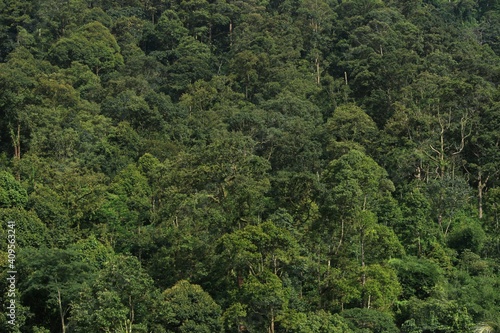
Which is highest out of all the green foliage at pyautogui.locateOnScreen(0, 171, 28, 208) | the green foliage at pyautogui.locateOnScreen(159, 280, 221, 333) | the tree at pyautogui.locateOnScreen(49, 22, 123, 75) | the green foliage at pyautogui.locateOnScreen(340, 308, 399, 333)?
the tree at pyautogui.locateOnScreen(49, 22, 123, 75)

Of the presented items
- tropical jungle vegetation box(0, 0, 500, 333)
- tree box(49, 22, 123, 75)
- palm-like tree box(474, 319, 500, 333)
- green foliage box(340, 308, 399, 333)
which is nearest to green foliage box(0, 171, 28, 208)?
tropical jungle vegetation box(0, 0, 500, 333)

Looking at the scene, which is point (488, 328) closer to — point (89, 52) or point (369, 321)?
point (369, 321)

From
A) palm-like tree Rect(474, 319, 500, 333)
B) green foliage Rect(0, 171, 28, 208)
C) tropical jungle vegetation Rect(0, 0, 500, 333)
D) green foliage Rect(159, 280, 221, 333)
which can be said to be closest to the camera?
palm-like tree Rect(474, 319, 500, 333)

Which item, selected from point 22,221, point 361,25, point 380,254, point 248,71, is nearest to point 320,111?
point 248,71

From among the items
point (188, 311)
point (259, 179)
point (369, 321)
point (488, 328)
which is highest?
point (259, 179)

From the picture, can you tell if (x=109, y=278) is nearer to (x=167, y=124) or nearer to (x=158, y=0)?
(x=167, y=124)

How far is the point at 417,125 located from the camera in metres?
39.3

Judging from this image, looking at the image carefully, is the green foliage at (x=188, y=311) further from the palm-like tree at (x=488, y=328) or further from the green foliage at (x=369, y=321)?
the palm-like tree at (x=488, y=328)

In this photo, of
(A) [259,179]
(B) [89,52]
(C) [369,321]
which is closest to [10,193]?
(A) [259,179]

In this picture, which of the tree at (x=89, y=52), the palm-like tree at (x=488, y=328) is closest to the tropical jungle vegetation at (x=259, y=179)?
the palm-like tree at (x=488, y=328)

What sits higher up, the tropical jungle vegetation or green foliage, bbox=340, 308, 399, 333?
the tropical jungle vegetation

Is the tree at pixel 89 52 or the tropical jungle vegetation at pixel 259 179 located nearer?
the tropical jungle vegetation at pixel 259 179

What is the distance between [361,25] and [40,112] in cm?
3297

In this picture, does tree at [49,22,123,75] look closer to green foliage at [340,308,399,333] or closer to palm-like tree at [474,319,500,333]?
green foliage at [340,308,399,333]
